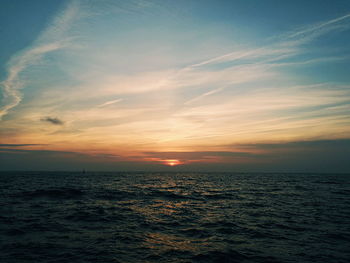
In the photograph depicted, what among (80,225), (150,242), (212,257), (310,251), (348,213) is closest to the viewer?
(212,257)

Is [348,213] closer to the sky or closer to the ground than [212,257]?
closer to the ground

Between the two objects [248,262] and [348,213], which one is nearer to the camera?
[248,262]

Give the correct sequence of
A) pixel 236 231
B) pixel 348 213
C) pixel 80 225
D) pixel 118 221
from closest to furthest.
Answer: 1. pixel 236 231
2. pixel 80 225
3. pixel 118 221
4. pixel 348 213

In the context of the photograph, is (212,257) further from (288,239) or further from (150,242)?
(288,239)

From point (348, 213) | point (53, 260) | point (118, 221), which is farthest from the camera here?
point (348, 213)

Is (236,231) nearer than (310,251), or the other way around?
(310,251)

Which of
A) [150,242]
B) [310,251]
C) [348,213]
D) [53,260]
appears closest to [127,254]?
[150,242]

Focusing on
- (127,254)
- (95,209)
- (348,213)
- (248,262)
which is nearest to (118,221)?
(95,209)

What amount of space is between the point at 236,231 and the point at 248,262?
5.23m

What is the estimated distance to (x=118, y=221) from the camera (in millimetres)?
17641

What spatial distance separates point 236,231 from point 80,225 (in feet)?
36.6

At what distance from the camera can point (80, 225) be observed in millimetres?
16188

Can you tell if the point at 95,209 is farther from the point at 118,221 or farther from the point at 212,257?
the point at 212,257

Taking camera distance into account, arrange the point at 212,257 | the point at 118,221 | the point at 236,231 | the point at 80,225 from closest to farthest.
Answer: the point at 212,257, the point at 236,231, the point at 80,225, the point at 118,221
